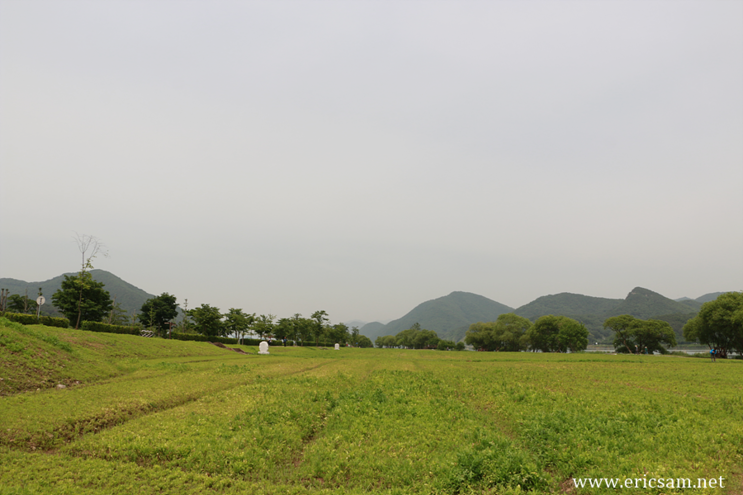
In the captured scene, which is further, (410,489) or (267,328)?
(267,328)

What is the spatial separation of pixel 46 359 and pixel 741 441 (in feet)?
133

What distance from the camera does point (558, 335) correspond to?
124938 mm

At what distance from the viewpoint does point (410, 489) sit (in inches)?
402

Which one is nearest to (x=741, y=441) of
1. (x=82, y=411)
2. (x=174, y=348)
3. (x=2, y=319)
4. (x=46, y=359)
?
(x=82, y=411)

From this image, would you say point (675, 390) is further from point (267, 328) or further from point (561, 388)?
point (267, 328)

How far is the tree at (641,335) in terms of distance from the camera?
115750mm

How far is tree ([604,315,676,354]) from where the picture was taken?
116 meters

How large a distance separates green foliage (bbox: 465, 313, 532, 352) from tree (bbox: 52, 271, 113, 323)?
151 metres

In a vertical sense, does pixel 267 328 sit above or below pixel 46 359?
below

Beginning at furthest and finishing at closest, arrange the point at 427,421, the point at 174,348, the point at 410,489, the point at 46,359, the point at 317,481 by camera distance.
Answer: the point at 174,348 → the point at 46,359 → the point at 427,421 → the point at 317,481 → the point at 410,489

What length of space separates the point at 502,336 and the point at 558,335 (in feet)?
119

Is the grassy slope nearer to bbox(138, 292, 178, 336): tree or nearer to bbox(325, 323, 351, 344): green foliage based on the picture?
bbox(138, 292, 178, 336): tree

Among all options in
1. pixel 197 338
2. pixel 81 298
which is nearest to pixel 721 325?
pixel 197 338

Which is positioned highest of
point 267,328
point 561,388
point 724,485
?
point 724,485
